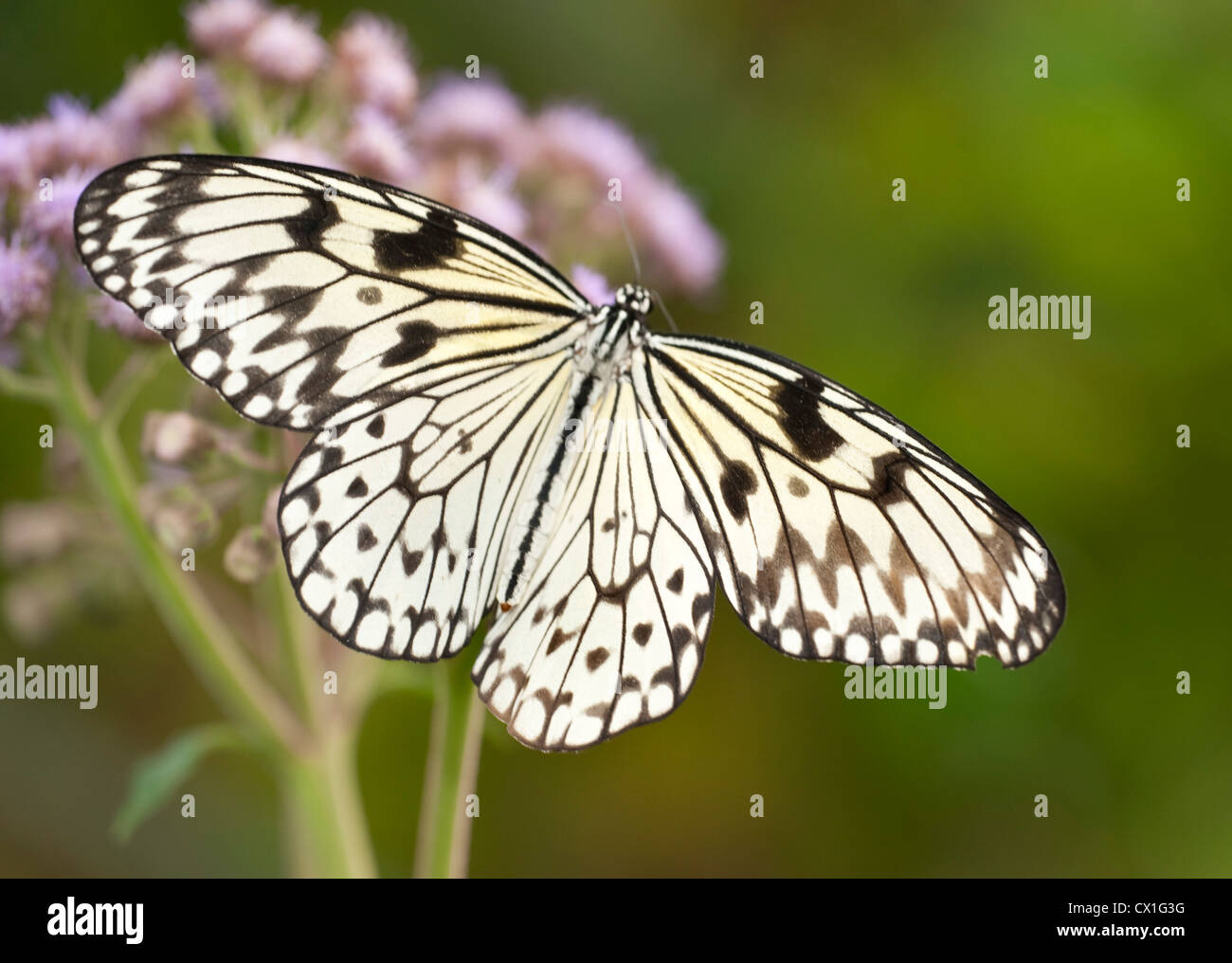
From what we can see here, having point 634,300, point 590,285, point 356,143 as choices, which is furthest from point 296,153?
point 634,300

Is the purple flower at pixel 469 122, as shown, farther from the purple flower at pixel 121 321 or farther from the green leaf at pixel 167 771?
the green leaf at pixel 167 771

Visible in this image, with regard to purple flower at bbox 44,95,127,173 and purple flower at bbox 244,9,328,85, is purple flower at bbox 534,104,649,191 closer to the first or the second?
purple flower at bbox 244,9,328,85

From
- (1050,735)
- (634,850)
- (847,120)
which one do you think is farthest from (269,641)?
(847,120)

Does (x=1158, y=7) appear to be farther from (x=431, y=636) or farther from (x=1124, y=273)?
(x=431, y=636)

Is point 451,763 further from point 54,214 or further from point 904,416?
point 904,416

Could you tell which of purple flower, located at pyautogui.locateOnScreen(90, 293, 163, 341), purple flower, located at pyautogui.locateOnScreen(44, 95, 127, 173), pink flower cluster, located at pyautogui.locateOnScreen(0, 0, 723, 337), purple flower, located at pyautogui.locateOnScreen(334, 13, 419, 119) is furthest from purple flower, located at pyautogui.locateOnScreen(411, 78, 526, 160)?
purple flower, located at pyautogui.locateOnScreen(90, 293, 163, 341)

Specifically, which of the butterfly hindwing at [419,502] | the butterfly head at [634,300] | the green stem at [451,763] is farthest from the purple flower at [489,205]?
the green stem at [451,763]

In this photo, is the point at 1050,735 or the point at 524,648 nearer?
the point at 524,648
